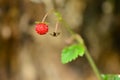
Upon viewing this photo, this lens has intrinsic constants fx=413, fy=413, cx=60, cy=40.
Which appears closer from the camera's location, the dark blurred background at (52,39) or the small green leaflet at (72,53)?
the small green leaflet at (72,53)

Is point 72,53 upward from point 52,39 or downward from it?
upward

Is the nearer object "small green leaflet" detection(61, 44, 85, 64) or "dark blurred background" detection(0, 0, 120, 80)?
"small green leaflet" detection(61, 44, 85, 64)

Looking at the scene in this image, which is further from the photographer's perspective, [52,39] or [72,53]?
[52,39]

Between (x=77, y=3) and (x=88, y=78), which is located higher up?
(x=77, y=3)

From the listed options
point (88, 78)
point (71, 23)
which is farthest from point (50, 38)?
point (88, 78)

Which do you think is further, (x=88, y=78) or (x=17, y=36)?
(x=17, y=36)

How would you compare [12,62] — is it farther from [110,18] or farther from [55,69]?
[110,18]

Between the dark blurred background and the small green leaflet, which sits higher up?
the small green leaflet

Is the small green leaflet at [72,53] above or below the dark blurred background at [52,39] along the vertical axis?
above
